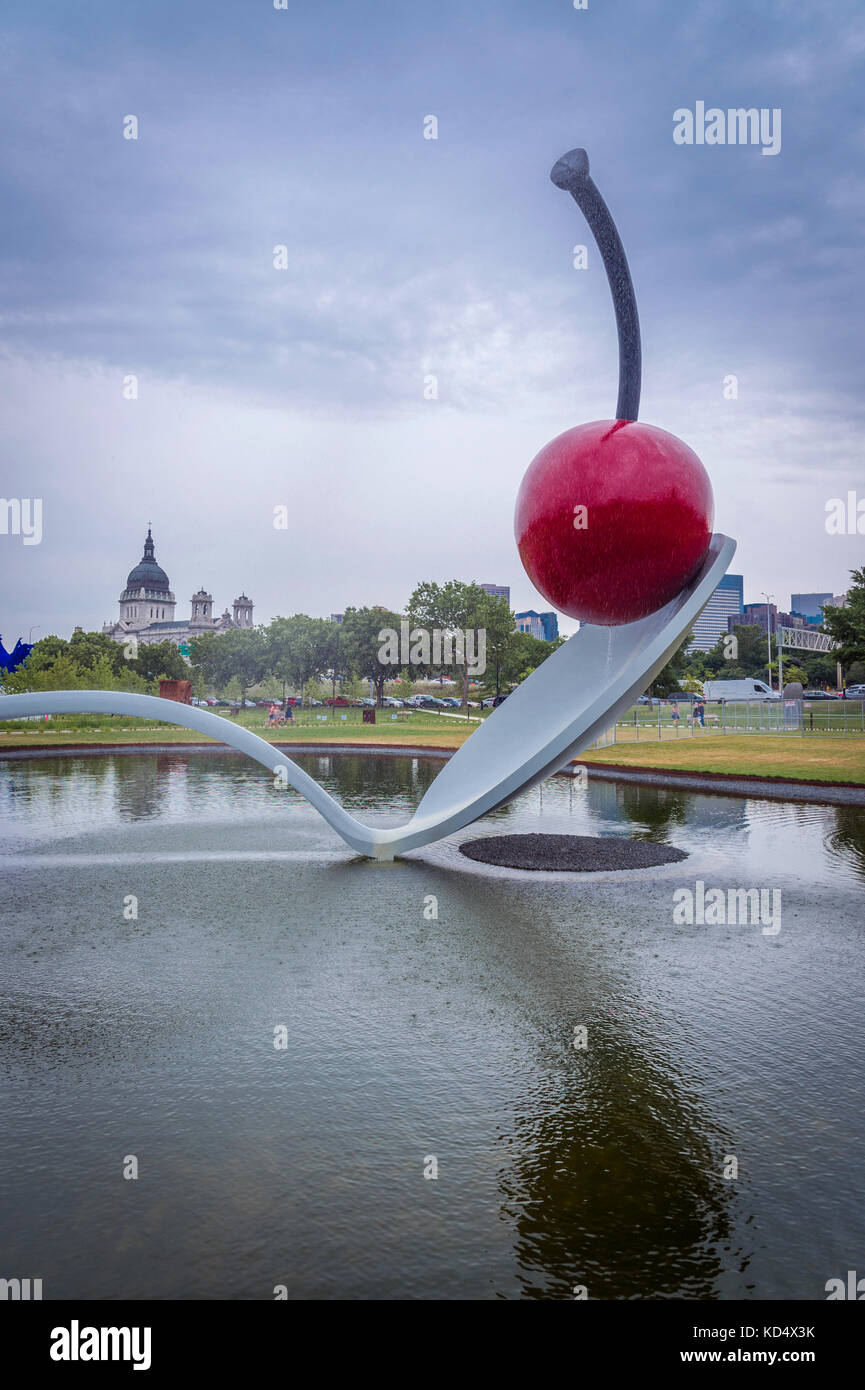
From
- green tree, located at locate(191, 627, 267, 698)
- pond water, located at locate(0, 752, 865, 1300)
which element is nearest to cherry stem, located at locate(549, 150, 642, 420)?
A: pond water, located at locate(0, 752, 865, 1300)

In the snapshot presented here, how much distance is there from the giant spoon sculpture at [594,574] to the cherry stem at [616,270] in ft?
0.05

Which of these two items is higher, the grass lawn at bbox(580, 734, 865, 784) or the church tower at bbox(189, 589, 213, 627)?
the church tower at bbox(189, 589, 213, 627)

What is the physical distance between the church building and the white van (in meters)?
117

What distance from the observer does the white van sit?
2624 inches

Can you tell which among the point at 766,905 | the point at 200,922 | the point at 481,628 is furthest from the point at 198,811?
the point at 481,628

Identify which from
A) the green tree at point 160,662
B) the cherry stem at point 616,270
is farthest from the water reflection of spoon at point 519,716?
the green tree at point 160,662

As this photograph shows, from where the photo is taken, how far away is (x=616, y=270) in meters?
11.8

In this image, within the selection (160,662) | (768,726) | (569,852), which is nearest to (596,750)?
(768,726)

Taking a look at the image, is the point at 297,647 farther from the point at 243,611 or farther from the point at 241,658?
the point at 243,611

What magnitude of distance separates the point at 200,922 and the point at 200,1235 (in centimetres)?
570

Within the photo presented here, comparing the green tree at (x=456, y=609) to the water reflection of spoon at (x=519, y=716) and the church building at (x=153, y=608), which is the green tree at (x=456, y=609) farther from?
the church building at (x=153, y=608)

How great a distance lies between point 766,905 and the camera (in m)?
10.6

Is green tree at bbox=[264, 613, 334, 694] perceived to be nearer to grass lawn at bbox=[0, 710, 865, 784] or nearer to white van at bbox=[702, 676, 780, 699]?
grass lawn at bbox=[0, 710, 865, 784]
